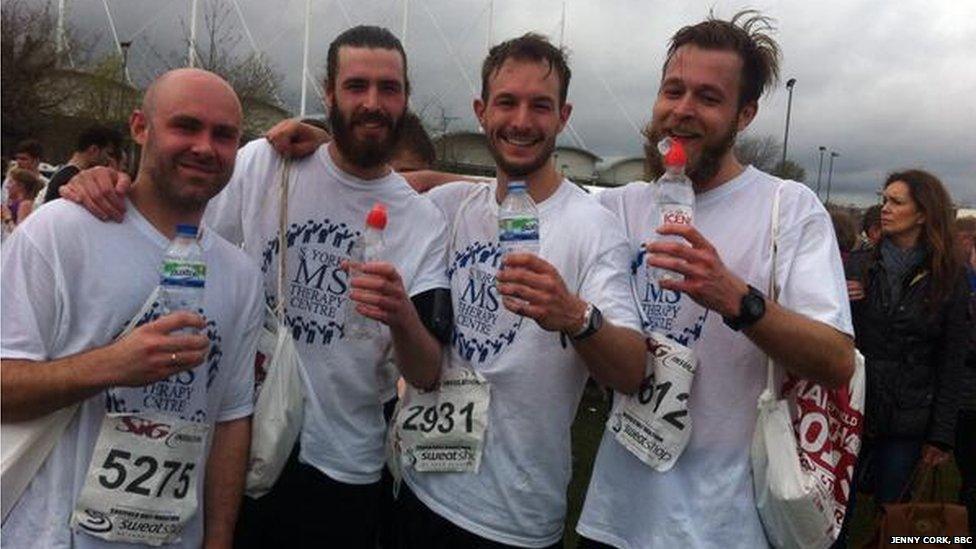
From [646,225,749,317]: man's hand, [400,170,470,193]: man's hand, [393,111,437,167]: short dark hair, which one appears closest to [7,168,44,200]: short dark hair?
[393,111,437,167]: short dark hair

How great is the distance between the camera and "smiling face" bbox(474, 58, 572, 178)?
295 centimetres

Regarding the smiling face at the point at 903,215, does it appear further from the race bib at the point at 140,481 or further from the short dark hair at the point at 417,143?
the race bib at the point at 140,481

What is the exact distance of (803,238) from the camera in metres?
2.68

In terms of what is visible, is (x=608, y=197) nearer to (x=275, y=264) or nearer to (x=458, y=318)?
(x=458, y=318)

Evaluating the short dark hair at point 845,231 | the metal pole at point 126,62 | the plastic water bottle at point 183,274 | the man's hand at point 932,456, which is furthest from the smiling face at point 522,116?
the metal pole at point 126,62

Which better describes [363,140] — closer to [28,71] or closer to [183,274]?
[183,274]

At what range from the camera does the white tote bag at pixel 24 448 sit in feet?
7.47

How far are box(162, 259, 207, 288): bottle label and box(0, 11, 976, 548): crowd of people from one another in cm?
11

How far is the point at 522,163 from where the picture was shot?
2951 millimetres

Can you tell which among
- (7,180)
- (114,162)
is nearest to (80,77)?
(7,180)

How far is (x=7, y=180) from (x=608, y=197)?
9923 mm

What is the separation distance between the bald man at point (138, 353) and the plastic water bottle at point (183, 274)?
46mm

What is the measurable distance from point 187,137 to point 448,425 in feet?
4.09

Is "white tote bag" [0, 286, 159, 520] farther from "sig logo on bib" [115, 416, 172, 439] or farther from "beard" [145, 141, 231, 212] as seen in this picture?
"beard" [145, 141, 231, 212]
